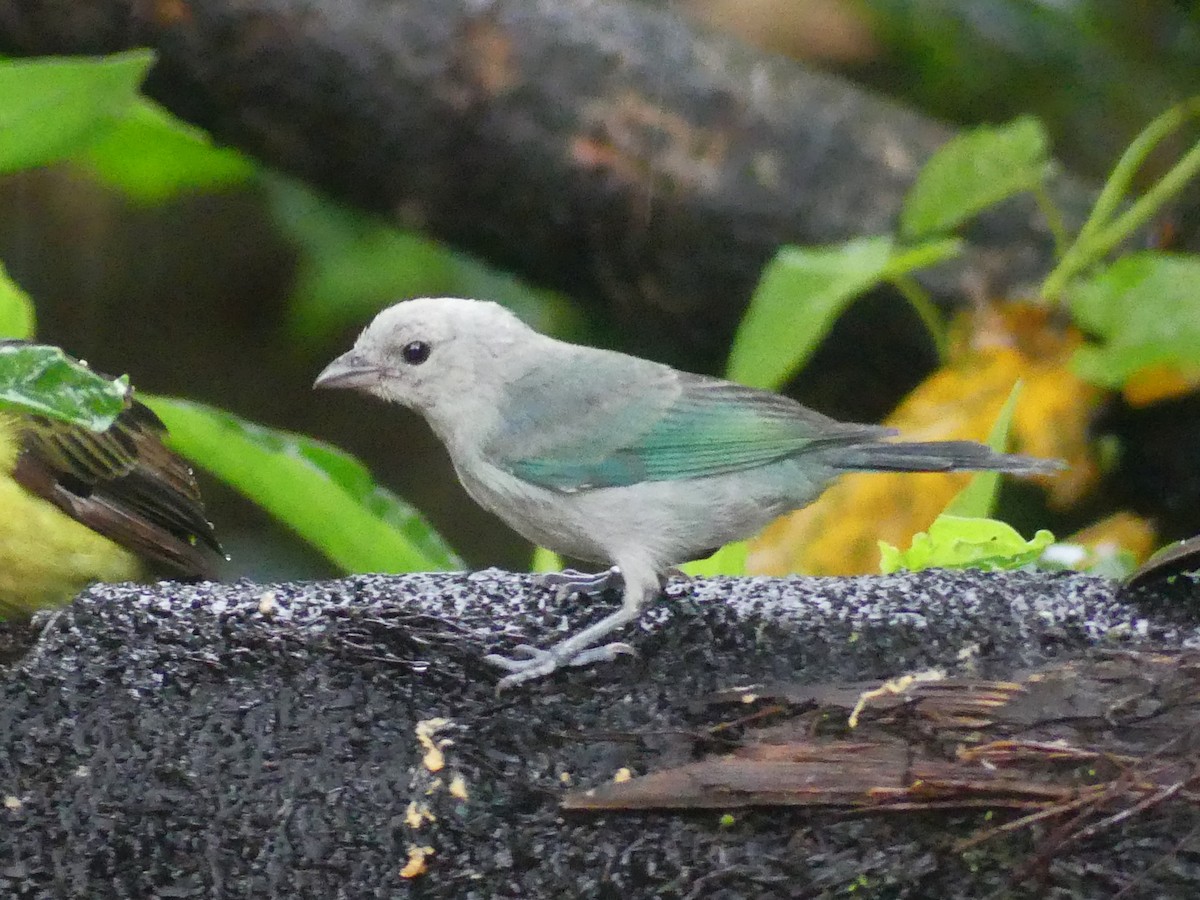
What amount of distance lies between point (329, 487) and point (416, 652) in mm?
804

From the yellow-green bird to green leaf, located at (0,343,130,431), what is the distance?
61cm

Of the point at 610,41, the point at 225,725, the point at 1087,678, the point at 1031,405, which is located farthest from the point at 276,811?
the point at 610,41

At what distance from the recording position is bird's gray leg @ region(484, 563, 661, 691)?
4.36 ft

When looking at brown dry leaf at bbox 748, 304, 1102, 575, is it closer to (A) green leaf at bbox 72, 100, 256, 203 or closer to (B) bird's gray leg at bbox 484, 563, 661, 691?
(B) bird's gray leg at bbox 484, 563, 661, 691

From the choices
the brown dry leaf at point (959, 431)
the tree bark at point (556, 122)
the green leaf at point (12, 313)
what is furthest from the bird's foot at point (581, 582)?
the tree bark at point (556, 122)

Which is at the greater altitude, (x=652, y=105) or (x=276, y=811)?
(x=652, y=105)

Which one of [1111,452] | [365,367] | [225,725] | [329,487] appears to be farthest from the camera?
[1111,452]

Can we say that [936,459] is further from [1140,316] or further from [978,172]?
[978,172]

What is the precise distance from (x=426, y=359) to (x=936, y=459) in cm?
63

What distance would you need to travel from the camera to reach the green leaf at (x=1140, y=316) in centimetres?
241

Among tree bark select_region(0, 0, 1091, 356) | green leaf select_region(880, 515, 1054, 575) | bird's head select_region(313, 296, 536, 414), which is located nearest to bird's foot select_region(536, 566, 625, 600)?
bird's head select_region(313, 296, 536, 414)

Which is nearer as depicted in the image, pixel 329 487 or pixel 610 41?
pixel 329 487

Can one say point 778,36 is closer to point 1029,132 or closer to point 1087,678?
point 1029,132

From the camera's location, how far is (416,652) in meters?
1.36
